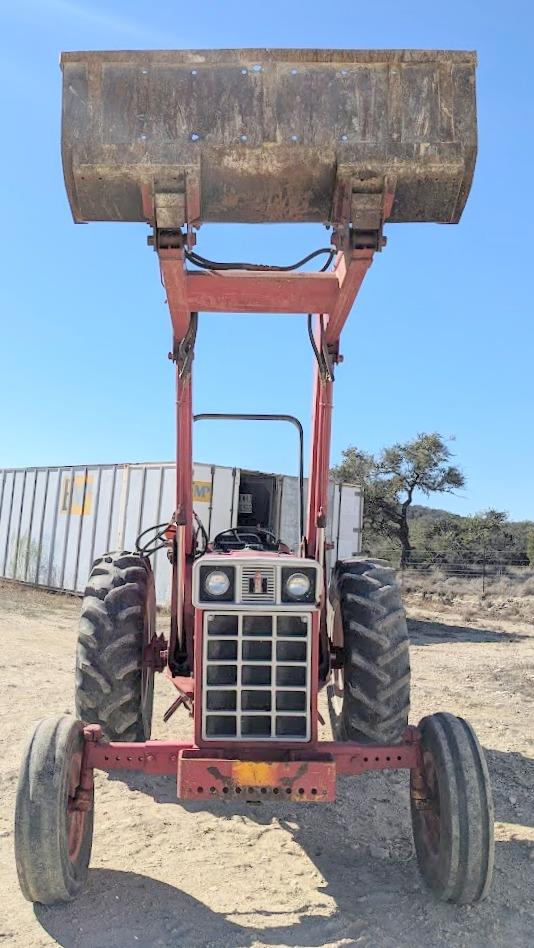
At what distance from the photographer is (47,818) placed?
349 cm

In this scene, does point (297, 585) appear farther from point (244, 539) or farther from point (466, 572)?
point (466, 572)

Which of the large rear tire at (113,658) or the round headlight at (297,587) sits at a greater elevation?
the round headlight at (297,587)

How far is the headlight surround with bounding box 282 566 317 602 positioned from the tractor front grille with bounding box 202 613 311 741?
106 millimetres

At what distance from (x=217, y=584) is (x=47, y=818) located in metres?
1.31

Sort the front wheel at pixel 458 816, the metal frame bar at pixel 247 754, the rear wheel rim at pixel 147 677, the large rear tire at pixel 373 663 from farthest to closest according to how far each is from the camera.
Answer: the rear wheel rim at pixel 147 677 < the large rear tire at pixel 373 663 < the metal frame bar at pixel 247 754 < the front wheel at pixel 458 816

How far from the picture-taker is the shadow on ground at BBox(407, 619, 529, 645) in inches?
565

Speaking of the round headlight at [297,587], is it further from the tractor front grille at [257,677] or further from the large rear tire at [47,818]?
the large rear tire at [47,818]

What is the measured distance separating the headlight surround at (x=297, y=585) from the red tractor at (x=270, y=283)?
0.04 feet

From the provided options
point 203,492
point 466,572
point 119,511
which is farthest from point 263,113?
point 466,572

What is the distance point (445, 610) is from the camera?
20.1 m

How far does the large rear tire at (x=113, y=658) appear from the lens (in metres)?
4.94

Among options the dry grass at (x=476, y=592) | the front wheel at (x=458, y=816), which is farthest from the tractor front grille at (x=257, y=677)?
the dry grass at (x=476, y=592)

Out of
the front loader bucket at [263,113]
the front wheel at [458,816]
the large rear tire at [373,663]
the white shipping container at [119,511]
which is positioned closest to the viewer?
the front loader bucket at [263,113]

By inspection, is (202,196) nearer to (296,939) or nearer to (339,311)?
(339,311)
